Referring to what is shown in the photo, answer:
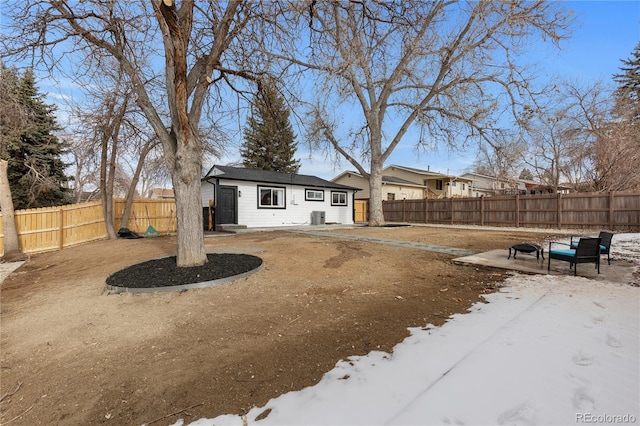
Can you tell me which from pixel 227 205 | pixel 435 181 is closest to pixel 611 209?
pixel 227 205

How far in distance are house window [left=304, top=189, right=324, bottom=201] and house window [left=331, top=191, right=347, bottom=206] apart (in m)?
1.03

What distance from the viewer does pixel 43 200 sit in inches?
616

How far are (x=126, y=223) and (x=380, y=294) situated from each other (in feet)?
42.8

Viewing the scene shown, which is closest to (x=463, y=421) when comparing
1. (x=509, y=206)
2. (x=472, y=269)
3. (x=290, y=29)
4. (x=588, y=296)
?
(x=588, y=296)

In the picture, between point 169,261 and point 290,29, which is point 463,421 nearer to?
point 169,261

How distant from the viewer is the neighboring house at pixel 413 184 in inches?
1168

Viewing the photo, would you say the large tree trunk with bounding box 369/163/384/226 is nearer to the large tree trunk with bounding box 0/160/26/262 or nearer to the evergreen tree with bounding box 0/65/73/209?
the large tree trunk with bounding box 0/160/26/262

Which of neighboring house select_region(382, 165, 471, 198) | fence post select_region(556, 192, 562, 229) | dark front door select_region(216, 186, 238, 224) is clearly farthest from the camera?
neighboring house select_region(382, 165, 471, 198)

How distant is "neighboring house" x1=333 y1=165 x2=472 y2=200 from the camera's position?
97.3ft

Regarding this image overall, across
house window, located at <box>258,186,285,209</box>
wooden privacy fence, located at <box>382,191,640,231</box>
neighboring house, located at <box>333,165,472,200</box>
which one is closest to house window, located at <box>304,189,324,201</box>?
house window, located at <box>258,186,285,209</box>

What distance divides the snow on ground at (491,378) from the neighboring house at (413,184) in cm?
2600
